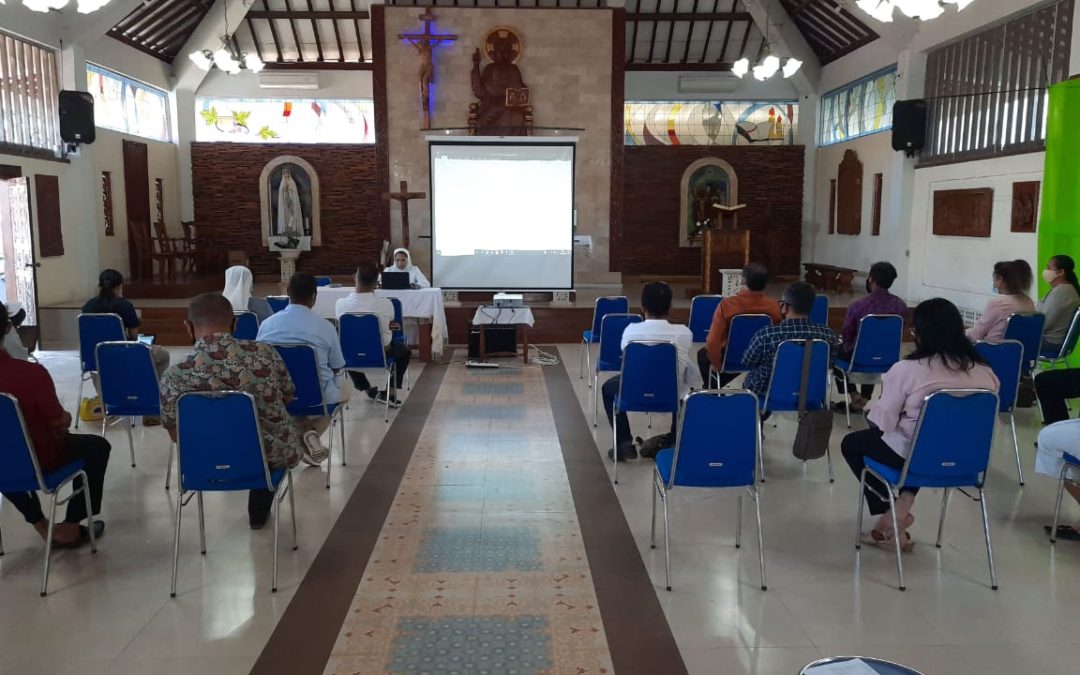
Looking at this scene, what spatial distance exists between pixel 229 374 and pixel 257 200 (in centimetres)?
1228

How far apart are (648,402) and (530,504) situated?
0.87 meters

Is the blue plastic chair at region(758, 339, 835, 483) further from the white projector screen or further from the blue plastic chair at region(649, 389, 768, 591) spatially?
the white projector screen

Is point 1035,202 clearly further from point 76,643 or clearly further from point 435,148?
point 76,643

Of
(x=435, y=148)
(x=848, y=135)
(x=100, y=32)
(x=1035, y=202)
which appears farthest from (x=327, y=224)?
(x=1035, y=202)

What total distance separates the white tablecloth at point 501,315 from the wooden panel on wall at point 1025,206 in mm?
5391

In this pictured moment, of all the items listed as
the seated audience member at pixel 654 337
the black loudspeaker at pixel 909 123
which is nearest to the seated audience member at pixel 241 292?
the seated audience member at pixel 654 337

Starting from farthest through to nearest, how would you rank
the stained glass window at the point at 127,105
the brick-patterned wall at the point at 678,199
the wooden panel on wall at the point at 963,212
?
the brick-patterned wall at the point at 678,199
the stained glass window at the point at 127,105
the wooden panel on wall at the point at 963,212

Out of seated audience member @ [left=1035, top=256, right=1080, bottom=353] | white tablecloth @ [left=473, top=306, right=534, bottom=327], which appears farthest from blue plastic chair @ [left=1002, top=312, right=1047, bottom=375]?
white tablecloth @ [left=473, top=306, right=534, bottom=327]

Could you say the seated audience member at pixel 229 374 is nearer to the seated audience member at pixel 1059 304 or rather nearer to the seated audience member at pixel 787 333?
the seated audience member at pixel 787 333

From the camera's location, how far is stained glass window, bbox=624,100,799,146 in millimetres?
15008

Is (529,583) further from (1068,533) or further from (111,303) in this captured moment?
(111,303)

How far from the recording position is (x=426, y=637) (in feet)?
9.30

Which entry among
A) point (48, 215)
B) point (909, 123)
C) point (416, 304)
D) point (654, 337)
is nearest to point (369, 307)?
point (416, 304)

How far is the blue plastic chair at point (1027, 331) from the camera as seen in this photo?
17.4ft
